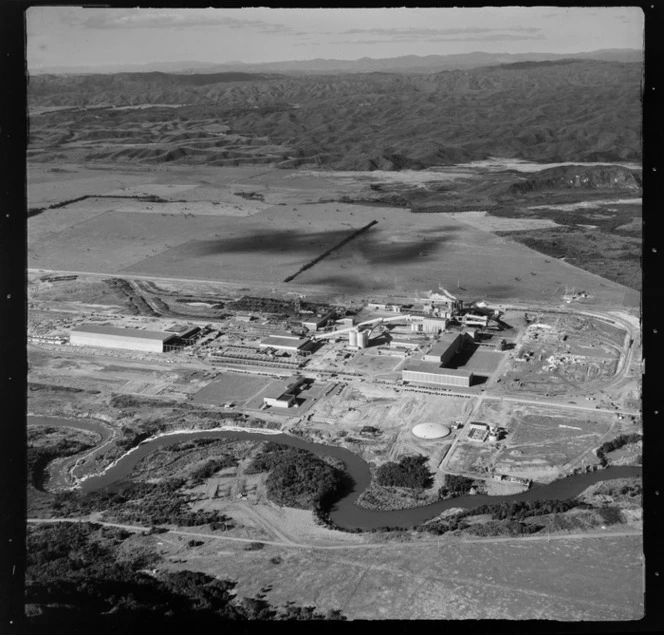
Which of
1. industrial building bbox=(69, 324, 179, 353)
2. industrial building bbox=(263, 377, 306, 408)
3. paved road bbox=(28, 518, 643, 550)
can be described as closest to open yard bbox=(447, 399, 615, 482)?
paved road bbox=(28, 518, 643, 550)

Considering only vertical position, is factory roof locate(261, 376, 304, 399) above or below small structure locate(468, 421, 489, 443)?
below

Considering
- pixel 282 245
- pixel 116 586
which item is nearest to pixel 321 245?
pixel 282 245

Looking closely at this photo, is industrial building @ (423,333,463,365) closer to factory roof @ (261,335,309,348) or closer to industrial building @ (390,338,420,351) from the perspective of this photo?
industrial building @ (390,338,420,351)

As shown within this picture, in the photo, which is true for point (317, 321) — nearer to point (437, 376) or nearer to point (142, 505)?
point (437, 376)

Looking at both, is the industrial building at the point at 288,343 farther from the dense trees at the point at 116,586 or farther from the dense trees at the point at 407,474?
the dense trees at the point at 116,586

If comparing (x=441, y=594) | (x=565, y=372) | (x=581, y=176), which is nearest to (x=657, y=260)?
(x=441, y=594)

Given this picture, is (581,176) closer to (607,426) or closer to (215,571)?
(607,426)

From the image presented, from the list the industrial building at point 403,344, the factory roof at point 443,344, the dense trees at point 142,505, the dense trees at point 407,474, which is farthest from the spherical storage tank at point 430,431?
the industrial building at point 403,344
